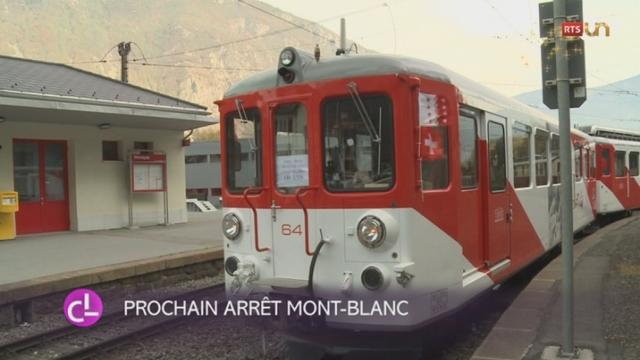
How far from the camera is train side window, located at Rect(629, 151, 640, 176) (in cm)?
A: 2080

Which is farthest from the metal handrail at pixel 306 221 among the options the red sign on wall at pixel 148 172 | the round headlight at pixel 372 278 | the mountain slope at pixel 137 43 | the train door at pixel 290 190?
the mountain slope at pixel 137 43

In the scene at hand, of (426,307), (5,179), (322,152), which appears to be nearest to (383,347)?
(426,307)

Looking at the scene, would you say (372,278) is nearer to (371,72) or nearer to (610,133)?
(371,72)

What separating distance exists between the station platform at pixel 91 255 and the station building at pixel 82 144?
2.36 feet

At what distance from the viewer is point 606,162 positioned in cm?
1777

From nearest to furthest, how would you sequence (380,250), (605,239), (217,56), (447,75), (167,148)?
(380,250), (447,75), (605,239), (167,148), (217,56)

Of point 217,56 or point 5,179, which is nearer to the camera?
point 5,179

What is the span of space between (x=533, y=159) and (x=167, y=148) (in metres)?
11.0

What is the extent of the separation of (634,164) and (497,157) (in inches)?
687

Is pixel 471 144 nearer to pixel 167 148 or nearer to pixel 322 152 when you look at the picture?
pixel 322 152

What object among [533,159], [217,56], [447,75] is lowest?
[533,159]

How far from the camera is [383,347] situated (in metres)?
4.86

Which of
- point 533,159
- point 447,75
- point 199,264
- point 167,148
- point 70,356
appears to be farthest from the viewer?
point 167,148

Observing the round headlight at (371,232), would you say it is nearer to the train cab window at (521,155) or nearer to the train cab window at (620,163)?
the train cab window at (521,155)
